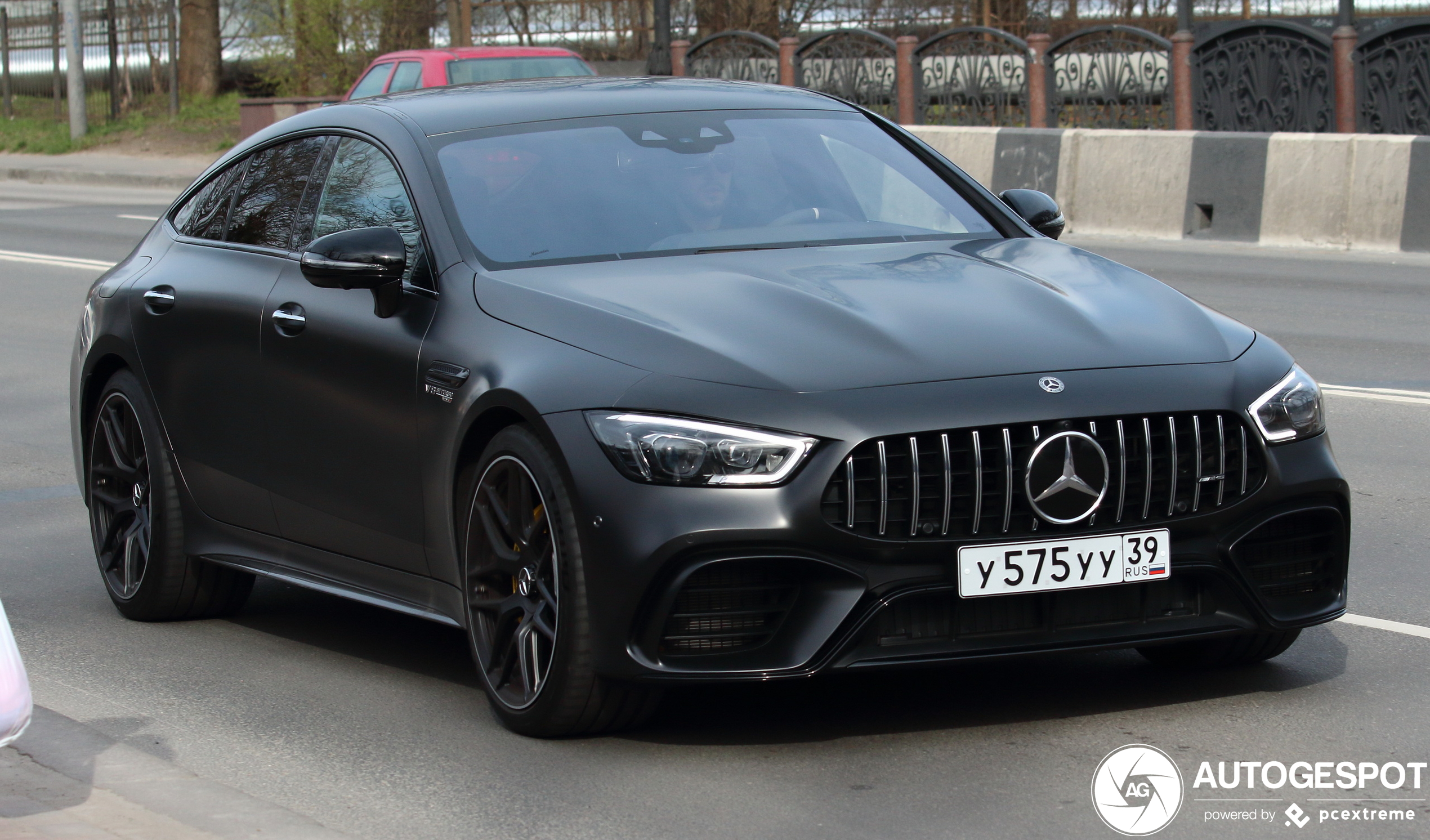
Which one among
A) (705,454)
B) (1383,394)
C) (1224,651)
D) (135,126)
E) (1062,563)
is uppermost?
(705,454)

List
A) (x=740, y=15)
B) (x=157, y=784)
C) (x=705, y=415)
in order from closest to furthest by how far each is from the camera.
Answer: (x=705, y=415), (x=157, y=784), (x=740, y=15)

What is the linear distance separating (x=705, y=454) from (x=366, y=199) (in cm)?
187

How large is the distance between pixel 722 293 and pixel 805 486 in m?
0.75

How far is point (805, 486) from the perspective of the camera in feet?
14.4

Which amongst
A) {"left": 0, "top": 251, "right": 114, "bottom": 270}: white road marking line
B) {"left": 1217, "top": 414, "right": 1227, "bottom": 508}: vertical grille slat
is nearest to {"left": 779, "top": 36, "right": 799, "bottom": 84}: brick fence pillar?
{"left": 0, "top": 251, "right": 114, "bottom": 270}: white road marking line

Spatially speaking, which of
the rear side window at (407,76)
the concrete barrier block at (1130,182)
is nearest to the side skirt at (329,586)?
the concrete barrier block at (1130,182)

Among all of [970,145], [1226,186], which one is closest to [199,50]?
[970,145]

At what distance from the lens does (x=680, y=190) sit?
5.73 m

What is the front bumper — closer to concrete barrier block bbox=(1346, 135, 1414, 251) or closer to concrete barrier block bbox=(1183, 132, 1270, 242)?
concrete barrier block bbox=(1346, 135, 1414, 251)

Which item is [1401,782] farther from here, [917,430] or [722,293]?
[722,293]

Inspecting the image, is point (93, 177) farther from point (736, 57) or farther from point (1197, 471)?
point (1197, 471)

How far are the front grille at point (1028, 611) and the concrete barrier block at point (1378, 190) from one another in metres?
12.2

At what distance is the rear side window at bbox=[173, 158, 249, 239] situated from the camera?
6648 millimetres

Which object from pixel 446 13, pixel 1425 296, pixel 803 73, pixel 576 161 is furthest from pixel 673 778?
pixel 446 13
